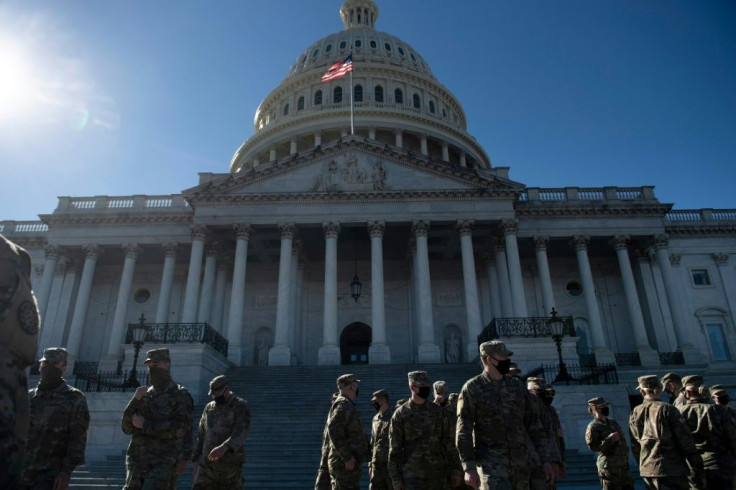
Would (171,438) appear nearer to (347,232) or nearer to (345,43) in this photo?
(347,232)

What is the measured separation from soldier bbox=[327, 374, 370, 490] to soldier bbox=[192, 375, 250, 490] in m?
1.26

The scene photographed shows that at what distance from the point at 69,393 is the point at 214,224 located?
26683 millimetres

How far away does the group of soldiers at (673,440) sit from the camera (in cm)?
726

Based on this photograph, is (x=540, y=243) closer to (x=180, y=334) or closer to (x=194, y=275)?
(x=194, y=275)

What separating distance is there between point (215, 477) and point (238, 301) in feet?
77.5

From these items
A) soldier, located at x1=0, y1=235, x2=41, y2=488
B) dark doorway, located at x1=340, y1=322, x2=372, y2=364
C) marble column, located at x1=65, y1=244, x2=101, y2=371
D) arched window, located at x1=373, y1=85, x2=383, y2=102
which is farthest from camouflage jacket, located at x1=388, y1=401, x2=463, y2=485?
arched window, located at x1=373, y1=85, x2=383, y2=102

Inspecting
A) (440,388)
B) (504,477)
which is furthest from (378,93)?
(504,477)

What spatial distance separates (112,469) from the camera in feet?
52.0

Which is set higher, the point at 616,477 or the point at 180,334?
the point at 180,334

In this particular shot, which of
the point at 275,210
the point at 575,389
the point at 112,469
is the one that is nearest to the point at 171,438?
the point at 112,469

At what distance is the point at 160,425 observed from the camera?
6.88 m

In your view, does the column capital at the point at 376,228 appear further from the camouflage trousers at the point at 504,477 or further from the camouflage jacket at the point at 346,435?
the camouflage trousers at the point at 504,477

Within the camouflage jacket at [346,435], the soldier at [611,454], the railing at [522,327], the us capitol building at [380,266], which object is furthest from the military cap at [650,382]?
the railing at [522,327]

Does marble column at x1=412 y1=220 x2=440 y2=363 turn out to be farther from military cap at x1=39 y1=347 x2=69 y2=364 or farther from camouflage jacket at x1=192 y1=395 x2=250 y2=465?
military cap at x1=39 y1=347 x2=69 y2=364
